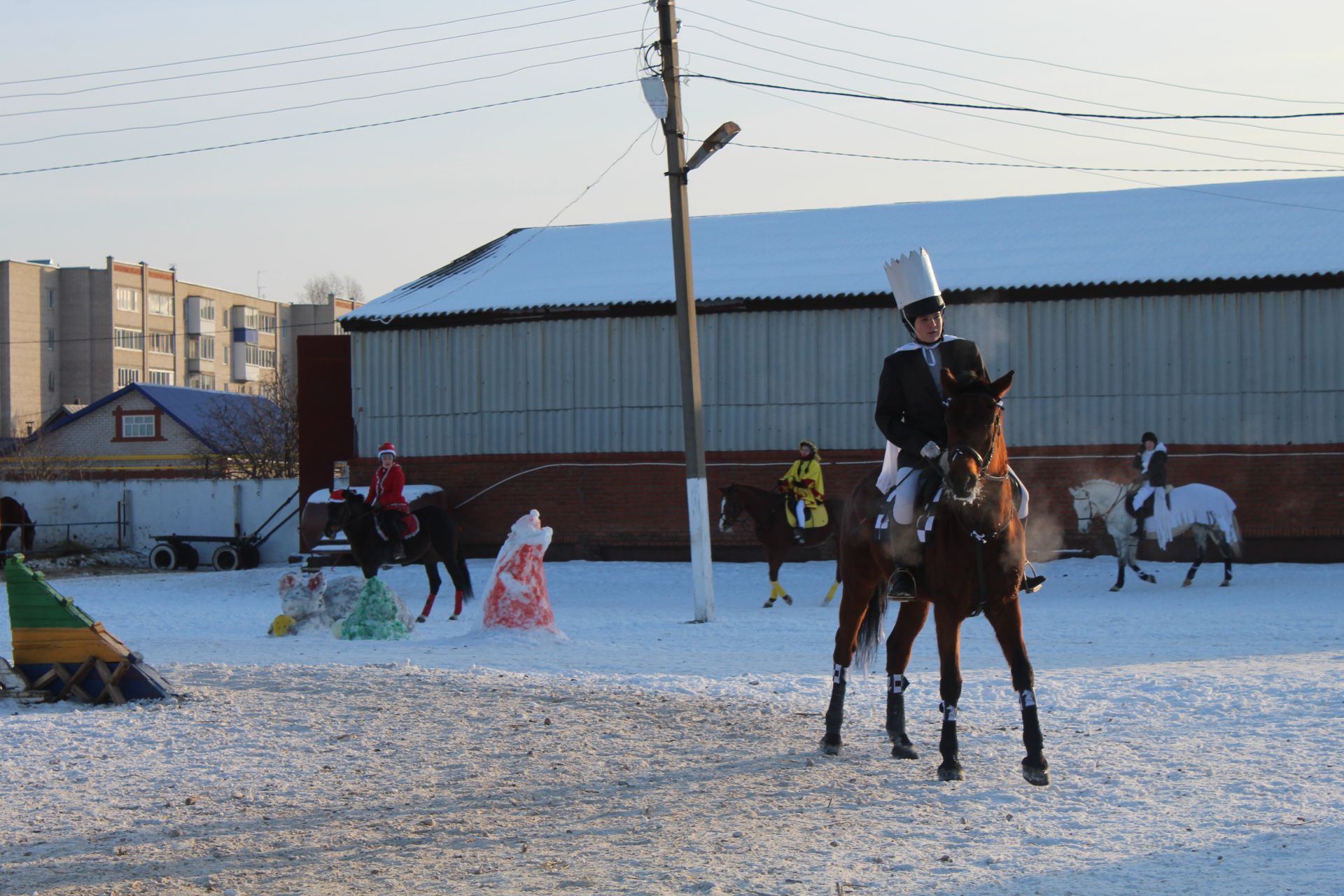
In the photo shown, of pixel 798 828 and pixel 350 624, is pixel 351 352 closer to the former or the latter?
pixel 350 624

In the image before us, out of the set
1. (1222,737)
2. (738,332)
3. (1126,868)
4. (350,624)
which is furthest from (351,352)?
(1126,868)

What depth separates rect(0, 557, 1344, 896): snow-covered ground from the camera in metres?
6.24

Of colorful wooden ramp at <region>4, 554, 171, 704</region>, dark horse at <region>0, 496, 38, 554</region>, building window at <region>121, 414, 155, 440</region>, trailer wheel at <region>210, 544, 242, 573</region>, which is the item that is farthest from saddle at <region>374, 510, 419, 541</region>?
building window at <region>121, 414, 155, 440</region>

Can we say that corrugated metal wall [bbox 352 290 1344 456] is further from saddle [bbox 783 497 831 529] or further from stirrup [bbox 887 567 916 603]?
stirrup [bbox 887 567 916 603]

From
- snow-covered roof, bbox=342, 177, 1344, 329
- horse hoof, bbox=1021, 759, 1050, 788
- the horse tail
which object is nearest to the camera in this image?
horse hoof, bbox=1021, 759, 1050, 788

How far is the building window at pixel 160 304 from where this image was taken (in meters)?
105

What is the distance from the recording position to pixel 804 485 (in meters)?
21.9

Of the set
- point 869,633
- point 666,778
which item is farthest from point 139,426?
point 666,778

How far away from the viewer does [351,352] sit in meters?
31.8

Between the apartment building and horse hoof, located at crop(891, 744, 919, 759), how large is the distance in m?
A: 83.6

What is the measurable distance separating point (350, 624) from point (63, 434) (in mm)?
62885

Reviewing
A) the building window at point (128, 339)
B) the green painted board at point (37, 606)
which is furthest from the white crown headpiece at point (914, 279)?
the building window at point (128, 339)

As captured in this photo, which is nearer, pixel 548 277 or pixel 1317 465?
pixel 1317 465

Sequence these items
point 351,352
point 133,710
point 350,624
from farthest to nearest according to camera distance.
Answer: point 351,352, point 350,624, point 133,710
